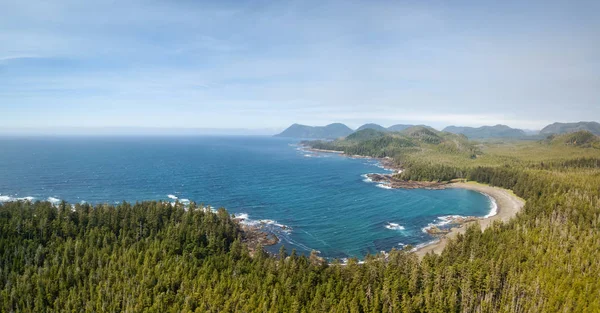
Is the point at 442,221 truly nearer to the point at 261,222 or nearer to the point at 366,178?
the point at 261,222

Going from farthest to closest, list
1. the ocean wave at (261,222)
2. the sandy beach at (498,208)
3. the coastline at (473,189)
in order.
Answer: the ocean wave at (261,222) → the coastline at (473,189) → the sandy beach at (498,208)

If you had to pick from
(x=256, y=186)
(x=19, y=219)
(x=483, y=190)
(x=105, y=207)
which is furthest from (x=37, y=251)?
(x=483, y=190)

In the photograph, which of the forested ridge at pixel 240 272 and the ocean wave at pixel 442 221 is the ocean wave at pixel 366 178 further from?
the forested ridge at pixel 240 272

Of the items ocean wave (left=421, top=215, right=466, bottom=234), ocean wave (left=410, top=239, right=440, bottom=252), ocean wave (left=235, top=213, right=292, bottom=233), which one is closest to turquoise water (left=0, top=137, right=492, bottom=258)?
ocean wave (left=235, top=213, right=292, bottom=233)

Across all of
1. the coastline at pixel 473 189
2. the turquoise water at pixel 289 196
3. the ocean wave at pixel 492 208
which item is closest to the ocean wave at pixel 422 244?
the coastline at pixel 473 189

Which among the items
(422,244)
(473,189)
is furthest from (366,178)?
(422,244)

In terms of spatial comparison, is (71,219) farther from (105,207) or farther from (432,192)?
(432,192)
